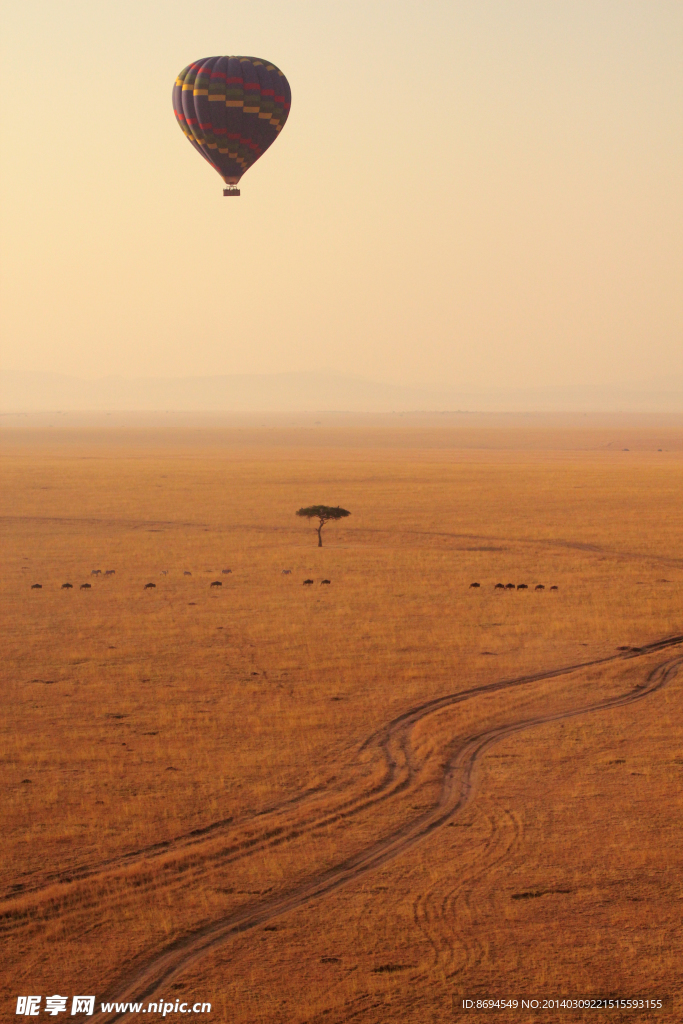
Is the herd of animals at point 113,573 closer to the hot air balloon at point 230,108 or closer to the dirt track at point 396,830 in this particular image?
the dirt track at point 396,830

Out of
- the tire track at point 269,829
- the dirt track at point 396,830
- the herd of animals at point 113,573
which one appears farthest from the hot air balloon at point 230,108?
the tire track at point 269,829

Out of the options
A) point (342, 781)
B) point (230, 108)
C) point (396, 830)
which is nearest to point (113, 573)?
point (342, 781)

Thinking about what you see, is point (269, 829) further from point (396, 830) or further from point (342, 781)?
point (342, 781)

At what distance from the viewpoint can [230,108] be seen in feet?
146

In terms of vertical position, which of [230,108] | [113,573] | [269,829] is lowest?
[269,829]

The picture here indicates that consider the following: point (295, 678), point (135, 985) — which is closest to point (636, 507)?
point (295, 678)

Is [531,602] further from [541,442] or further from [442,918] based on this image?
[541,442]

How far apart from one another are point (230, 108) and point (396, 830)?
124ft

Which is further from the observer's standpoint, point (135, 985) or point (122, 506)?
point (122, 506)

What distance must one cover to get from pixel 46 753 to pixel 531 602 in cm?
1664

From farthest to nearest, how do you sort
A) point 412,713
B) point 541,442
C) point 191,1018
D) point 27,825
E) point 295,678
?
point 541,442 < point 295,678 < point 412,713 < point 27,825 < point 191,1018

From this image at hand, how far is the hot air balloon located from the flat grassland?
1842cm

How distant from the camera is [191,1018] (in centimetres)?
975

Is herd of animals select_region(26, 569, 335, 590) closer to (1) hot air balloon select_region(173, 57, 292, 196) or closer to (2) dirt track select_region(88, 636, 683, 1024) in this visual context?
(2) dirt track select_region(88, 636, 683, 1024)
